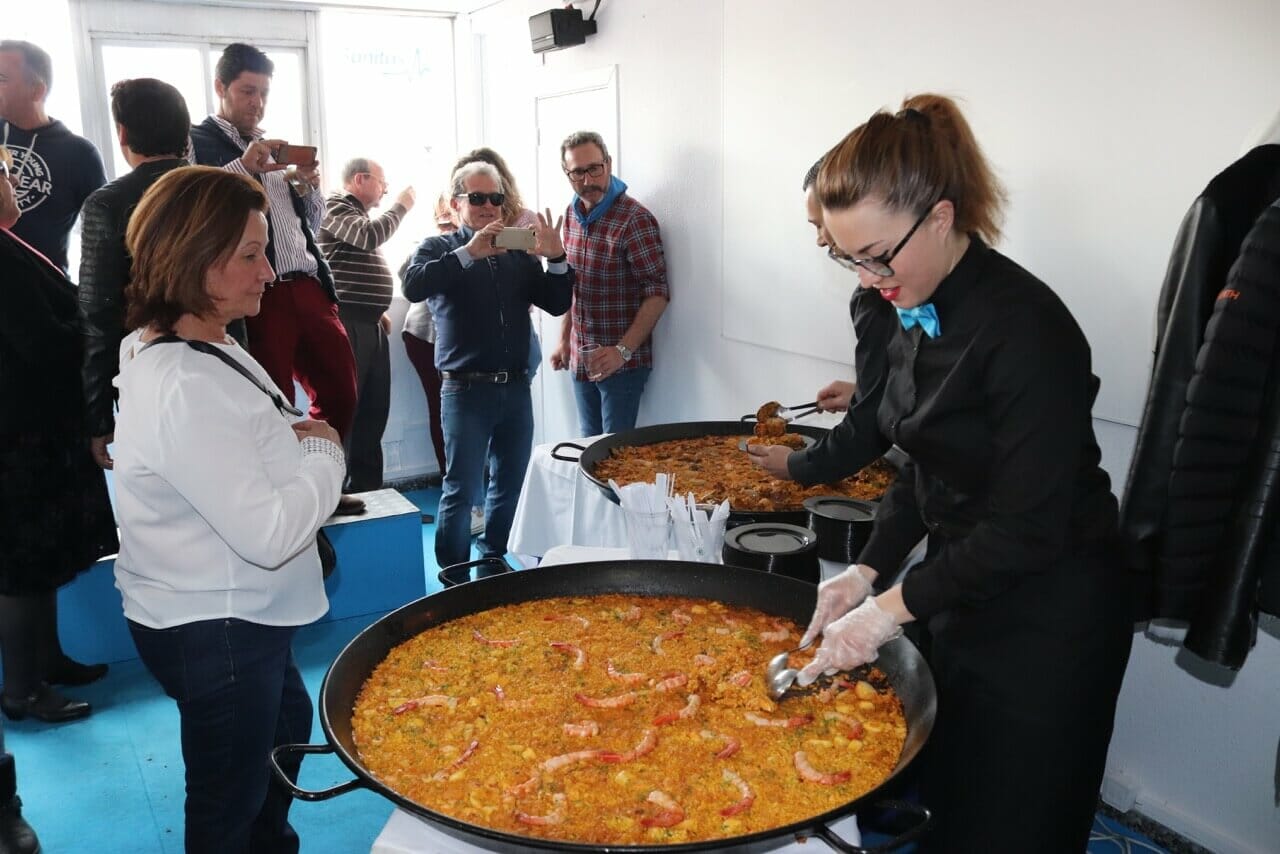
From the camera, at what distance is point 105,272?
2.54 metres

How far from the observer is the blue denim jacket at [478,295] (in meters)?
3.80

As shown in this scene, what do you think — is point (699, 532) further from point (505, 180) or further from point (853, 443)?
point (505, 180)

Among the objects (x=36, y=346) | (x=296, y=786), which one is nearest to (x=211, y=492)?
(x=296, y=786)

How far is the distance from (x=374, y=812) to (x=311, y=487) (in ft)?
4.58

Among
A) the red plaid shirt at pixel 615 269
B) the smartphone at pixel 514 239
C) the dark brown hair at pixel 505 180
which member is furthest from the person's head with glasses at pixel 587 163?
the smartphone at pixel 514 239

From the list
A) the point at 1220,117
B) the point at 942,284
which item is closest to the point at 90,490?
the point at 942,284

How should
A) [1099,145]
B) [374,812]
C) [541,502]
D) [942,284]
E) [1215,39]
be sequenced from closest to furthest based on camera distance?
[942,284], [1215,39], [1099,145], [374,812], [541,502]

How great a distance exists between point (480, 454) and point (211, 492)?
2.47 m

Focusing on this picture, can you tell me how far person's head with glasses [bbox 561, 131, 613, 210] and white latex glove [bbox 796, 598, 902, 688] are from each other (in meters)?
3.11

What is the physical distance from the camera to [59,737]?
3049 millimetres

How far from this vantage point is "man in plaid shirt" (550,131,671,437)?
4.21m

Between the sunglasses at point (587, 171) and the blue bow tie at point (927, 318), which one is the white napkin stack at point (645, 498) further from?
the sunglasses at point (587, 171)

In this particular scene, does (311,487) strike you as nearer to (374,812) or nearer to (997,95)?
(374,812)

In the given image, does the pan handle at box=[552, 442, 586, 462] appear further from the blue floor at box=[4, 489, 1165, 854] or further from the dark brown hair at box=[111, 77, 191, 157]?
the dark brown hair at box=[111, 77, 191, 157]
